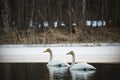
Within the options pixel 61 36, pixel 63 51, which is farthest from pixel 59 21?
pixel 63 51

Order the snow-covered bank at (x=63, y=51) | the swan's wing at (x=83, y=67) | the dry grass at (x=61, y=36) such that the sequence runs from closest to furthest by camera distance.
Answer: the swan's wing at (x=83, y=67), the snow-covered bank at (x=63, y=51), the dry grass at (x=61, y=36)

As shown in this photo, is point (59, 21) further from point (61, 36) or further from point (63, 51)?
point (63, 51)

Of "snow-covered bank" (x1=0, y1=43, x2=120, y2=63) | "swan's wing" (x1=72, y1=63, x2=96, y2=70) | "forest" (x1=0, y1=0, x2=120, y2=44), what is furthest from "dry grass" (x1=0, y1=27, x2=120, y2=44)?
"swan's wing" (x1=72, y1=63, x2=96, y2=70)

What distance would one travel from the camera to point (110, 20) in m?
13.5

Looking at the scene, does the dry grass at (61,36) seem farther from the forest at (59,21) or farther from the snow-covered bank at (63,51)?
the snow-covered bank at (63,51)

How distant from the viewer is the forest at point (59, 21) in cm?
1350

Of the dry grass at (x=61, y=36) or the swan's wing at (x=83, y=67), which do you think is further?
the dry grass at (x=61, y=36)

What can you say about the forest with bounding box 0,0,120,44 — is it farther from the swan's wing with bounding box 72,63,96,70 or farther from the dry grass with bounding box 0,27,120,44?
the swan's wing with bounding box 72,63,96,70

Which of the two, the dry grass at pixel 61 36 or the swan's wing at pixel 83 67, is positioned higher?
the dry grass at pixel 61 36

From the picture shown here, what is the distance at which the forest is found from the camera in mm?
13500

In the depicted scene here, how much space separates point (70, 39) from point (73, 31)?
0.32 m

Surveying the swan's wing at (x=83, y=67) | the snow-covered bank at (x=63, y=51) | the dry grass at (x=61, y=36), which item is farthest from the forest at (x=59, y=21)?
the swan's wing at (x=83, y=67)

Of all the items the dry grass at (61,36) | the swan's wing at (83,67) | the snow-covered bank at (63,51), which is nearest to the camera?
the swan's wing at (83,67)

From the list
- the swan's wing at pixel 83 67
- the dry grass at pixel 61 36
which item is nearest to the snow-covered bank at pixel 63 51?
the dry grass at pixel 61 36
